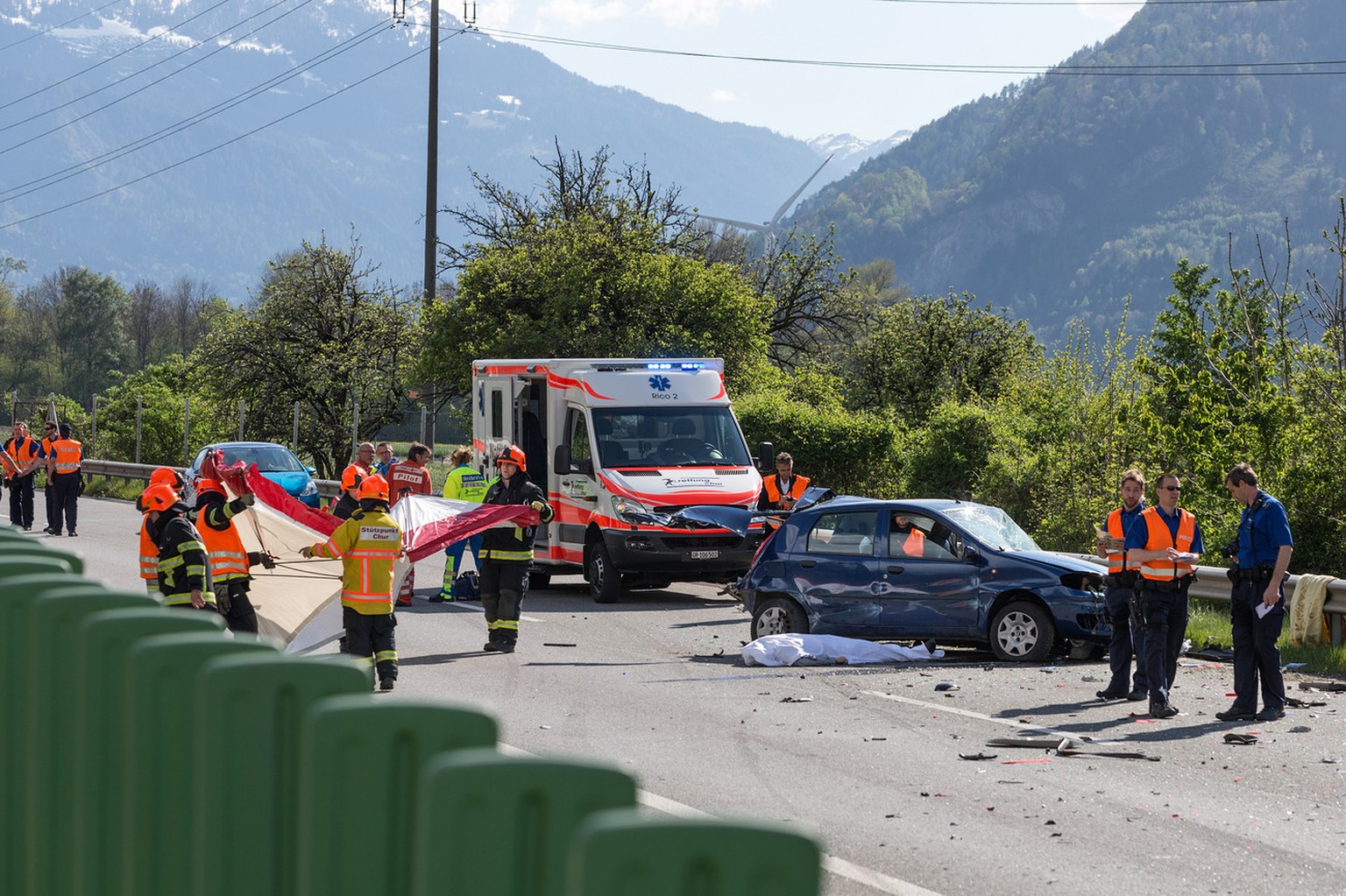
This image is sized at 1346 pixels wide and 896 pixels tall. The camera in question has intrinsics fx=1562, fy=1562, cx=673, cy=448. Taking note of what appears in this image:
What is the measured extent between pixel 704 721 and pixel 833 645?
3.38 metres

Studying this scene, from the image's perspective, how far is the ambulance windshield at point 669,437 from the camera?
62.3 ft

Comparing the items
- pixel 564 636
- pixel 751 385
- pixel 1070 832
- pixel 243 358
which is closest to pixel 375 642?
pixel 564 636

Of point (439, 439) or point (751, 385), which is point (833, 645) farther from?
point (439, 439)

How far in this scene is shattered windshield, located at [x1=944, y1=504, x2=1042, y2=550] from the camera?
14.1 m

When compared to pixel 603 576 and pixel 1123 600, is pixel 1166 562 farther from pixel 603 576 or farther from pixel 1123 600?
pixel 603 576

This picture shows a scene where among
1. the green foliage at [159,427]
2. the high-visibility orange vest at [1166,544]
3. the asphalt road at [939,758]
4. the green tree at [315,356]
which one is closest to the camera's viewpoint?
the asphalt road at [939,758]

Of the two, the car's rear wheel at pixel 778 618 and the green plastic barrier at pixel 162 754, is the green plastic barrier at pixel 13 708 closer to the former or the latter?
the green plastic barrier at pixel 162 754

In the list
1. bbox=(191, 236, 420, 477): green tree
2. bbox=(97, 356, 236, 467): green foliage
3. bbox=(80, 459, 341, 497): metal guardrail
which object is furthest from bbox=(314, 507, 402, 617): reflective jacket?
bbox=(97, 356, 236, 467): green foliage

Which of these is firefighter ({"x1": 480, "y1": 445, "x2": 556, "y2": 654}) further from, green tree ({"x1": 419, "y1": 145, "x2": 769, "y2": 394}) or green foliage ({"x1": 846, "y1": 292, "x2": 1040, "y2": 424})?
green foliage ({"x1": 846, "y1": 292, "x2": 1040, "y2": 424})

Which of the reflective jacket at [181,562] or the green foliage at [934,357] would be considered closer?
the reflective jacket at [181,562]

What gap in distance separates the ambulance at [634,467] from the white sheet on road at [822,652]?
4.34 metres

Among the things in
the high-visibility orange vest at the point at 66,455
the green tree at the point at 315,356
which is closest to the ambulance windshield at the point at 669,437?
the high-visibility orange vest at the point at 66,455

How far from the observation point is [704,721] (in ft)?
35.3

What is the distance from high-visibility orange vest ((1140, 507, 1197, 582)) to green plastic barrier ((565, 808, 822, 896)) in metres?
10.8
